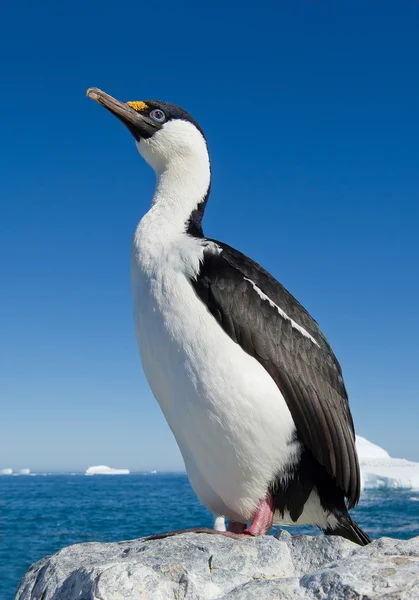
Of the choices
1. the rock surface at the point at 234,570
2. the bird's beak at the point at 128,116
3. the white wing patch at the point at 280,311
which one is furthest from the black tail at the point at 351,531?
the bird's beak at the point at 128,116

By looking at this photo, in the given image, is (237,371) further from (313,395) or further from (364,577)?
(364,577)

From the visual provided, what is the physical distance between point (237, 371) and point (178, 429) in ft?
2.52

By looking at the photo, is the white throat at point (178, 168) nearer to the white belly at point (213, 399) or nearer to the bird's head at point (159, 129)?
the bird's head at point (159, 129)

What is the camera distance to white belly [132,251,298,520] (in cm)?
496

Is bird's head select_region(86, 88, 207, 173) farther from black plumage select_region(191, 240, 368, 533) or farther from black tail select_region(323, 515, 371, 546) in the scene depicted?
black tail select_region(323, 515, 371, 546)

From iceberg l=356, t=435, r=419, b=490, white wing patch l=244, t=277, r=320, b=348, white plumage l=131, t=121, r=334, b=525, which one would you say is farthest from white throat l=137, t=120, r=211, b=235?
iceberg l=356, t=435, r=419, b=490

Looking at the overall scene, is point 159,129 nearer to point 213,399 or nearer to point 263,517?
point 213,399

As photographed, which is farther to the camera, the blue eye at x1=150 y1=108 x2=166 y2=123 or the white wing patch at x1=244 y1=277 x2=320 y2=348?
the blue eye at x1=150 y1=108 x2=166 y2=123

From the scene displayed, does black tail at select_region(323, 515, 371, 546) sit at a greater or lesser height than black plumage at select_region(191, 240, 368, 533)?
lesser

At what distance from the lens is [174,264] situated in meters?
5.34

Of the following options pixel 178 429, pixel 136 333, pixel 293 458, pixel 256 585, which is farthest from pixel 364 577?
pixel 136 333

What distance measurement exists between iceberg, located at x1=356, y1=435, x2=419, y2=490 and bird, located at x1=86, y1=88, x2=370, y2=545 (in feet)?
222

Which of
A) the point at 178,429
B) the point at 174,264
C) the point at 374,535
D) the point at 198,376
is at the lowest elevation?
the point at 374,535

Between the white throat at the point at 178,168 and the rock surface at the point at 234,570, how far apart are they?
9.62 feet
